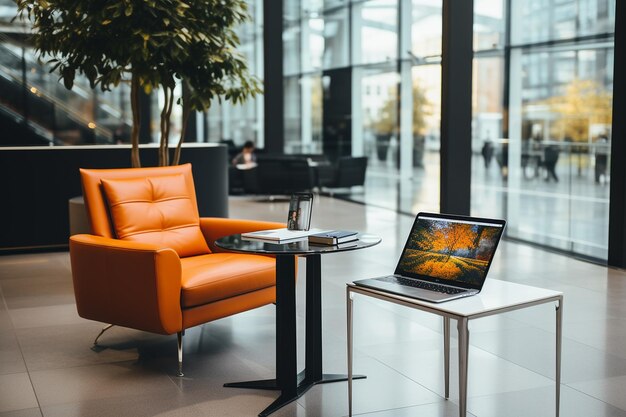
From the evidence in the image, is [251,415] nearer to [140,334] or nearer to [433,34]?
[140,334]

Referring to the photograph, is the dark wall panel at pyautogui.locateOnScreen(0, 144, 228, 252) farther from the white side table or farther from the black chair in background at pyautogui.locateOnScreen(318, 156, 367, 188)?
the white side table

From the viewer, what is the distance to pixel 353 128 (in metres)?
14.8

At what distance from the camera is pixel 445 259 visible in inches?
137

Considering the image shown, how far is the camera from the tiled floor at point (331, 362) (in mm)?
3842

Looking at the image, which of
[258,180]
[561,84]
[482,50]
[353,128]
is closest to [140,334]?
[561,84]

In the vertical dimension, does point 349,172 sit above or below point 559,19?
below

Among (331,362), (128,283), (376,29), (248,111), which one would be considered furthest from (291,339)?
(248,111)

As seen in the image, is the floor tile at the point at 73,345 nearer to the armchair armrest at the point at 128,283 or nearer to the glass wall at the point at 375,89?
the armchair armrest at the point at 128,283

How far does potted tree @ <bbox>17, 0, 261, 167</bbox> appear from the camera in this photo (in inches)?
243

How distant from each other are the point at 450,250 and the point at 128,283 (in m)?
1.87

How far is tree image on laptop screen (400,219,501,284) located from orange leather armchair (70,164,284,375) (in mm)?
1346

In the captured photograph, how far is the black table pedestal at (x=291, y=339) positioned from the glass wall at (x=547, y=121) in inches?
210

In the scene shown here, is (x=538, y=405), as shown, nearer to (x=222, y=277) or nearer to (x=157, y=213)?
(x=222, y=277)

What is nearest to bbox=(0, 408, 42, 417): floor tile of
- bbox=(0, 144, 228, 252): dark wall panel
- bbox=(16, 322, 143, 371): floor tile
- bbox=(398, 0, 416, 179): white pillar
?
bbox=(16, 322, 143, 371): floor tile
